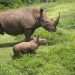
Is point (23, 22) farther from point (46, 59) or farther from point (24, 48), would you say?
point (46, 59)

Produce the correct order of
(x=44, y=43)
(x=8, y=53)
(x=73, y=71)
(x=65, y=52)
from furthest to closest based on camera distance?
1. (x=44, y=43)
2. (x=8, y=53)
3. (x=65, y=52)
4. (x=73, y=71)

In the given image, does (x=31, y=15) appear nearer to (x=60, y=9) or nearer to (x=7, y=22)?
(x=7, y=22)

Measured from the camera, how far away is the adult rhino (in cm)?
1168

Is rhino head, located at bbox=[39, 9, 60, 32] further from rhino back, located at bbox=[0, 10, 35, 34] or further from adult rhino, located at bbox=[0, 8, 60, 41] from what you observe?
rhino back, located at bbox=[0, 10, 35, 34]

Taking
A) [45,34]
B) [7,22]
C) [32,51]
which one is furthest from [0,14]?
[32,51]

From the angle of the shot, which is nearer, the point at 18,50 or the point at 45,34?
the point at 18,50

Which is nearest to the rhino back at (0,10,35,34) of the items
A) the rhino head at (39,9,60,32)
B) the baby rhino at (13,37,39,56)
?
the rhino head at (39,9,60,32)

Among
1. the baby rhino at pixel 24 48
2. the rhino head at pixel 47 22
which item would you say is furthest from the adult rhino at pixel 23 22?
the baby rhino at pixel 24 48

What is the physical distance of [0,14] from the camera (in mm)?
11859

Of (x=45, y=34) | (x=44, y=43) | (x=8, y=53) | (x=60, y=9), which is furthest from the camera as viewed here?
(x=60, y=9)

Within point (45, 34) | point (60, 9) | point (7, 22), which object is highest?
point (7, 22)

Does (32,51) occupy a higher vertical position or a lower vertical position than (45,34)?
higher

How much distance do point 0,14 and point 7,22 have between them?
403 millimetres

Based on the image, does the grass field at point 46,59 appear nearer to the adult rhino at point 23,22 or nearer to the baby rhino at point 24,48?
the baby rhino at point 24,48
